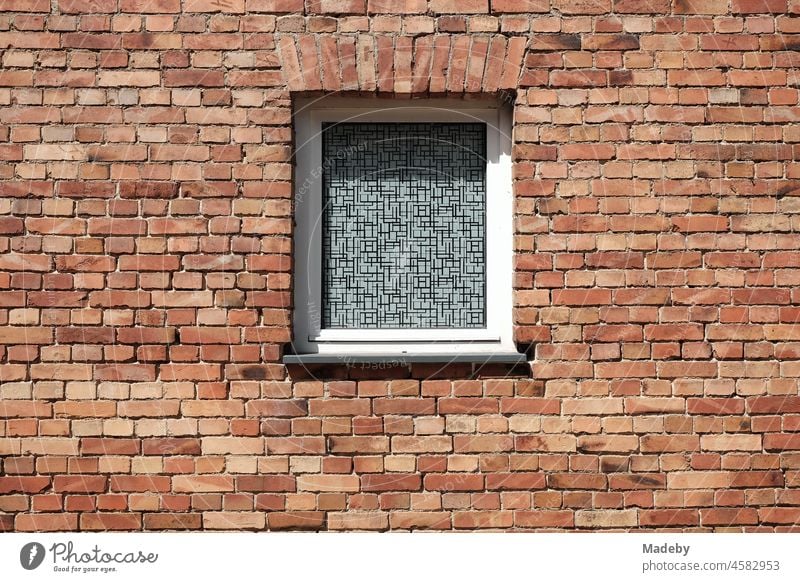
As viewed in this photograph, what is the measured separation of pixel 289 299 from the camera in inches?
125

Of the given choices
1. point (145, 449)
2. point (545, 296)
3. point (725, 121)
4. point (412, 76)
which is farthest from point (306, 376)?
point (725, 121)

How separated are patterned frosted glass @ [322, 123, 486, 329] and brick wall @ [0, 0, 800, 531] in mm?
233

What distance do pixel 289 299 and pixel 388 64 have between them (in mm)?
1158

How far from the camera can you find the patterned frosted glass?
11.0 ft

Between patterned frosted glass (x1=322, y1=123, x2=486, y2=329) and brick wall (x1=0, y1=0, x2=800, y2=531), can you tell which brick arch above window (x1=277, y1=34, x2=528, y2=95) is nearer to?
brick wall (x1=0, y1=0, x2=800, y2=531)

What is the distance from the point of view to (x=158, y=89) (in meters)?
3.19

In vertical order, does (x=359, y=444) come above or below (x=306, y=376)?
below

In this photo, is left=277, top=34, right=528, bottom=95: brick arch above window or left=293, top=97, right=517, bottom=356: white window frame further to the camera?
left=293, top=97, right=517, bottom=356: white window frame

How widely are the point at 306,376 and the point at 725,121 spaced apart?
2241 millimetres

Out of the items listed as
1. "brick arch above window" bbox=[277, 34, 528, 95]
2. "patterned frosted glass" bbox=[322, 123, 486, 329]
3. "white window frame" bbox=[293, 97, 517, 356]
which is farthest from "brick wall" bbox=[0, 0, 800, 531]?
"patterned frosted glass" bbox=[322, 123, 486, 329]

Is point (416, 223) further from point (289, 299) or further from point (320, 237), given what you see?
point (289, 299)

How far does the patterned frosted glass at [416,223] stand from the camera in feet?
11.0

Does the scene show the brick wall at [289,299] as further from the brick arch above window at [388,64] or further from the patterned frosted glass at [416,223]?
the patterned frosted glass at [416,223]

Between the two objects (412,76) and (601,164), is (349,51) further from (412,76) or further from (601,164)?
(601,164)
